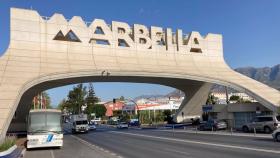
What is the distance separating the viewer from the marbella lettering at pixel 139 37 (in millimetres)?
52750

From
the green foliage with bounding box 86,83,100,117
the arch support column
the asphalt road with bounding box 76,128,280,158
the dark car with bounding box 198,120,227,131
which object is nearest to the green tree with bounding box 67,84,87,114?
the green foliage with bounding box 86,83,100,117

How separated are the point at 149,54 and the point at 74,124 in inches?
626

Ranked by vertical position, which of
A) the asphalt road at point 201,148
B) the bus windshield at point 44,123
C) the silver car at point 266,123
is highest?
the bus windshield at point 44,123

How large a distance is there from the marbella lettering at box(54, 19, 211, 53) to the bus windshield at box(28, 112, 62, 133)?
2524 centimetres

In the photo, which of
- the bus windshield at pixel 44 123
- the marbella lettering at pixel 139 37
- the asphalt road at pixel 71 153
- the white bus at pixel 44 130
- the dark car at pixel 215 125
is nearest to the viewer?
the asphalt road at pixel 71 153

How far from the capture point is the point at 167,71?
55.1 m

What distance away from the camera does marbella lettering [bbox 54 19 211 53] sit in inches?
2077

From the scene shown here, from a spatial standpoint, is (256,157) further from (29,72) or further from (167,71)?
(167,71)

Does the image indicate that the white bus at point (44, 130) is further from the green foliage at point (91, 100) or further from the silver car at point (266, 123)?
the green foliage at point (91, 100)

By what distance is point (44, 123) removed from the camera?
87.5 ft

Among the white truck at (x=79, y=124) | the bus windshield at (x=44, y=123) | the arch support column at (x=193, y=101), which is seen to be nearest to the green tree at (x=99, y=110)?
the arch support column at (x=193, y=101)

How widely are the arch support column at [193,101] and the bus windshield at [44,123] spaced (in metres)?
43.8

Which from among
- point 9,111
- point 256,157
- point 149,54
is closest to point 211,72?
point 149,54

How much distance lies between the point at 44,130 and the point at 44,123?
0.58 metres
